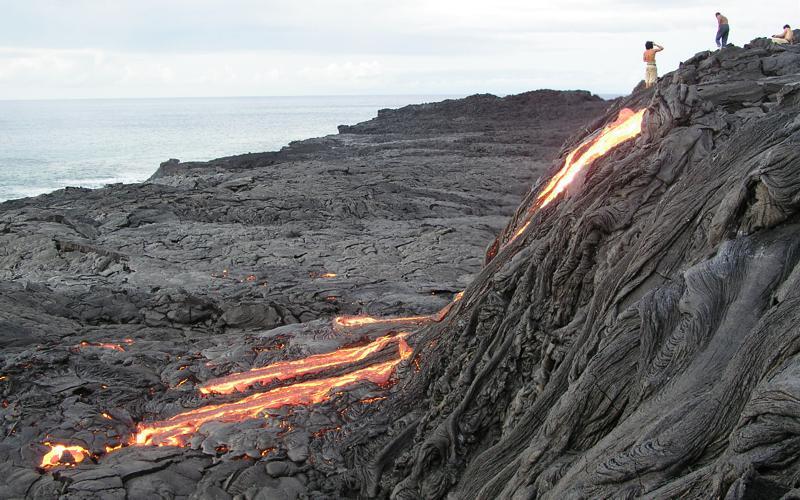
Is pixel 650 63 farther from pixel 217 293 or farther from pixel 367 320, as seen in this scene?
pixel 217 293

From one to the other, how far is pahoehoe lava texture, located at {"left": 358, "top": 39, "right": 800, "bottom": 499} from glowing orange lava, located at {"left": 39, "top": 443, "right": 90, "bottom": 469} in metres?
3.60

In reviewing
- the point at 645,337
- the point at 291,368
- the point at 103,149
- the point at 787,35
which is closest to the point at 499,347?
the point at 645,337

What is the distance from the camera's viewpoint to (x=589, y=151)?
10.2 m

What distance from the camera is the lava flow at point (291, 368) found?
1091 centimetres

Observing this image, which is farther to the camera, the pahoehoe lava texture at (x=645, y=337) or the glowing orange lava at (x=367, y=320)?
the glowing orange lava at (x=367, y=320)

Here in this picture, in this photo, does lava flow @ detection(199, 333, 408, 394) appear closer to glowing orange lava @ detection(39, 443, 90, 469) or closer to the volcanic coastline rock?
the volcanic coastline rock

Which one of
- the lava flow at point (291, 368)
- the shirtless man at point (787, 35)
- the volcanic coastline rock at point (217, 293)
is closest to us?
the volcanic coastline rock at point (217, 293)

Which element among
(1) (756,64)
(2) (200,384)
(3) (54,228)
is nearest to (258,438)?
(2) (200,384)

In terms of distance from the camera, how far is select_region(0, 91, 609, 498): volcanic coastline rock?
9023 mm

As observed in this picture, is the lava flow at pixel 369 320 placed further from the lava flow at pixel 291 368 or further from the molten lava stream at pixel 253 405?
the molten lava stream at pixel 253 405

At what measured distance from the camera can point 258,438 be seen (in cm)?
934

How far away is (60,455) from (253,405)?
2587mm

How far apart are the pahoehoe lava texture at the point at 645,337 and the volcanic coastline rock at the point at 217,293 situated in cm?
193

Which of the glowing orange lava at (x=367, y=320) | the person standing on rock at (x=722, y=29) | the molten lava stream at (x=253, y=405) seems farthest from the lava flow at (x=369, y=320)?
the person standing on rock at (x=722, y=29)
